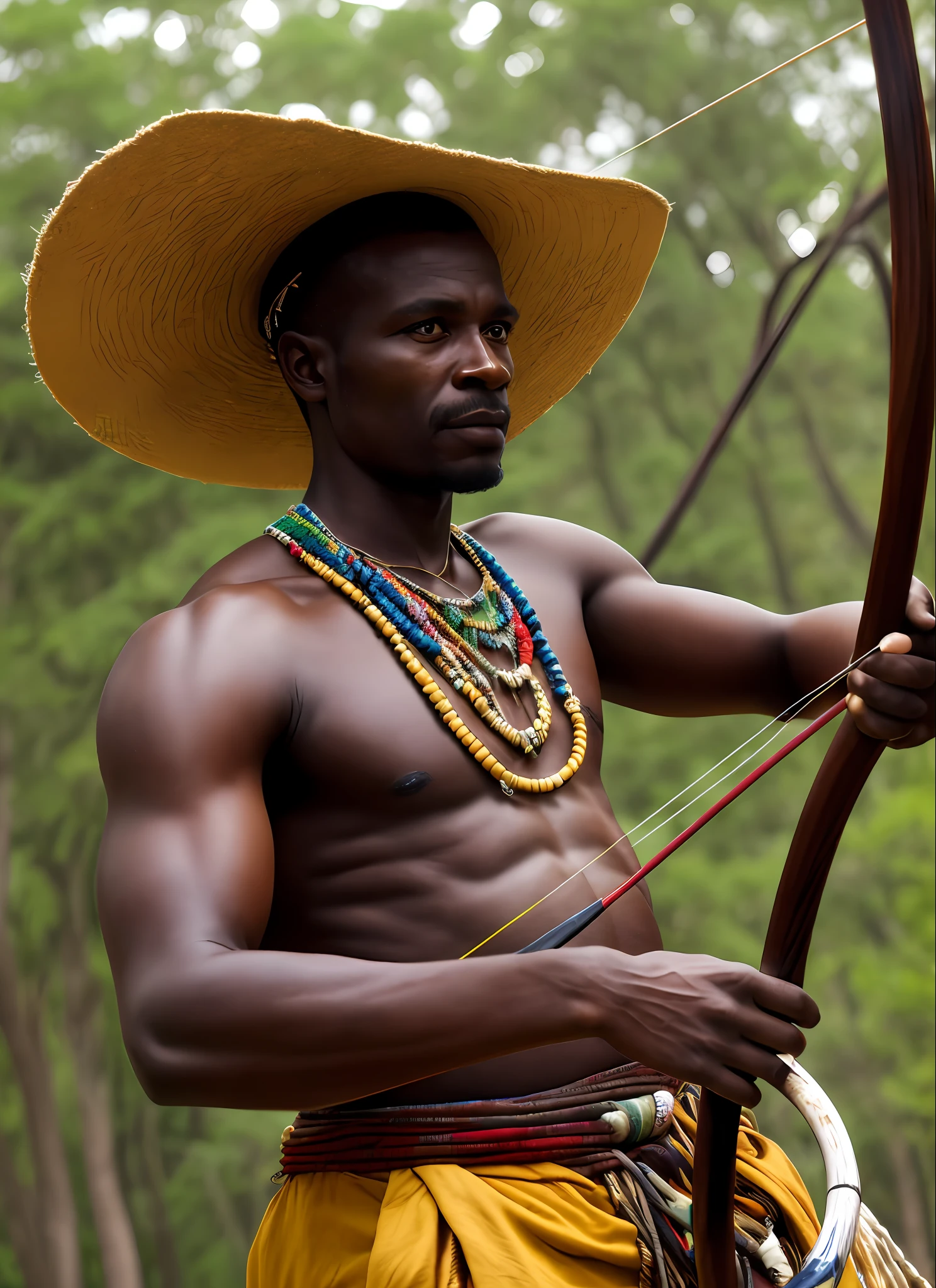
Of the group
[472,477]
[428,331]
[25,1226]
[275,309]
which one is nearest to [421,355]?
[428,331]

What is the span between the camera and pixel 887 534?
152 cm

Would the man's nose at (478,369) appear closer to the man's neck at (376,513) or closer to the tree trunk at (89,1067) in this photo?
the man's neck at (376,513)

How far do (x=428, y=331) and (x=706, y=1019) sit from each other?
952mm

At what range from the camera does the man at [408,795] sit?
1464 millimetres

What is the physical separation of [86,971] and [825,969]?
4.13 m

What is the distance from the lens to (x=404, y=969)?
1.48 metres

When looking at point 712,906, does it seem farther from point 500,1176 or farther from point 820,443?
point 500,1176

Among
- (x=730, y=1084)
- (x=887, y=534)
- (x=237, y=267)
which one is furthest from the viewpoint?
(x=237, y=267)

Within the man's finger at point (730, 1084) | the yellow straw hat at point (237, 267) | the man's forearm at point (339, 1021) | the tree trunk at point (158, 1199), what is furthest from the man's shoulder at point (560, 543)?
the tree trunk at point (158, 1199)

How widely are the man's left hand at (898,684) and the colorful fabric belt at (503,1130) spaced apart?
55 centimetres

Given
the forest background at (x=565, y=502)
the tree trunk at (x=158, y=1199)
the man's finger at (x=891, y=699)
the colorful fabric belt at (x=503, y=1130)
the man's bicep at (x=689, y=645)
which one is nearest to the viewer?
the man's finger at (x=891, y=699)

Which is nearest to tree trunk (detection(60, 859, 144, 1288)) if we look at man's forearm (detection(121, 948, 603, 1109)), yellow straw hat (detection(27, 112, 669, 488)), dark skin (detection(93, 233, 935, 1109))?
yellow straw hat (detection(27, 112, 669, 488))

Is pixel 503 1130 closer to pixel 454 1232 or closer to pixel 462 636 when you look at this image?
pixel 454 1232

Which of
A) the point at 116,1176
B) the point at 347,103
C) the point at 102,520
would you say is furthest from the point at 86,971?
the point at 347,103
